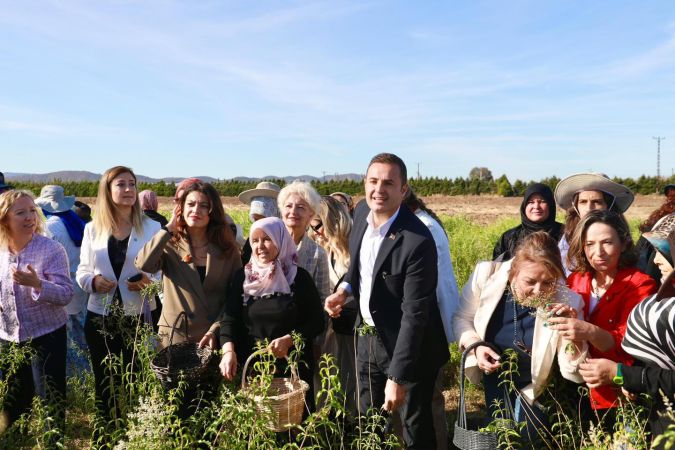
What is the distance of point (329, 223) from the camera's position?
420 centimetres

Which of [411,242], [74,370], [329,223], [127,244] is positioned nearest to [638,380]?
[411,242]

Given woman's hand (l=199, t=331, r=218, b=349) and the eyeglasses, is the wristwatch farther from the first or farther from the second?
the eyeglasses

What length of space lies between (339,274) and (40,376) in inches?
86.1

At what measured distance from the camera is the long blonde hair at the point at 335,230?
13.5 feet

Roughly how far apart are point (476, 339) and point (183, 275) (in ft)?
6.26

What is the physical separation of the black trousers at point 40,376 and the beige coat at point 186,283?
2.51 ft

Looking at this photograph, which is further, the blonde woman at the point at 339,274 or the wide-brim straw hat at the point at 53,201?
the wide-brim straw hat at the point at 53,201

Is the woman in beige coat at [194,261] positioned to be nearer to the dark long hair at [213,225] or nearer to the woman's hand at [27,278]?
the dark long hair at [213,225]

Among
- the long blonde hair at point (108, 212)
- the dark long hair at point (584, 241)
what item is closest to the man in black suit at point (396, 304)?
the dark long hair at point (584, 241)

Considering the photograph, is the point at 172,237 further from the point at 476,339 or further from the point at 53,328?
the point at 476,339

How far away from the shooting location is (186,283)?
340cm

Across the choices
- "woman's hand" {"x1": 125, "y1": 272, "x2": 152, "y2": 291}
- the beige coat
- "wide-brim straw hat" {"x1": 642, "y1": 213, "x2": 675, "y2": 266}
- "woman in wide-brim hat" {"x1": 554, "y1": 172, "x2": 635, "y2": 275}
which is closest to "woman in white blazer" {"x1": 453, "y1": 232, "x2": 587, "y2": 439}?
"wide-brim straw hat" {"x1": 642, "y1": 213, "x2": 675, "y2": 266}

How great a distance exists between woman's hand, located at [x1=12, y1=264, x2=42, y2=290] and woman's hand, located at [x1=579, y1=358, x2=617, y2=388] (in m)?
3.24

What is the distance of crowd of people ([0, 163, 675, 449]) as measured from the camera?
97.7 inches
